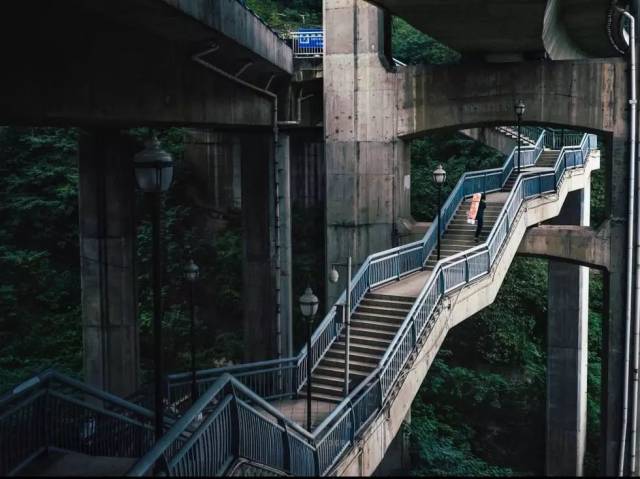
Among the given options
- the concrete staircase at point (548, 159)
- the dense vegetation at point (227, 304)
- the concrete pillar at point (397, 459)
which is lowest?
the concrete pillar at point (397, 459)

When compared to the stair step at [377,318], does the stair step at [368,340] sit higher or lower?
lower

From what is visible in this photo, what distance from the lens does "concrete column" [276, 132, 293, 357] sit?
94.3 feet

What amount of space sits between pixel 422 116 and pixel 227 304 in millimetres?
15496

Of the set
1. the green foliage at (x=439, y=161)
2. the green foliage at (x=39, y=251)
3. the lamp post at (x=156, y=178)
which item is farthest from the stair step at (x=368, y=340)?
the green foliage at (x=439, y=161)

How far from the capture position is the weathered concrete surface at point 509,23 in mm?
15523

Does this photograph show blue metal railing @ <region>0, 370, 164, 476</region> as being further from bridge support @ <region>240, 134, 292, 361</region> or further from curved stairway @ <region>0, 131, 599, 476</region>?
bridge support @ <region>240, 134, 292, 361</region>

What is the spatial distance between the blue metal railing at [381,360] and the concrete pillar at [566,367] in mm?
6101

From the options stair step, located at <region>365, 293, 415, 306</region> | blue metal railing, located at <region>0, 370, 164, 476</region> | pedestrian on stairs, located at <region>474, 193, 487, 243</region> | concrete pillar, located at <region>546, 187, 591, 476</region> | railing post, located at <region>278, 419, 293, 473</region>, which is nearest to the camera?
blue metal railing, located at <region>0, 370, 164, 476</region>

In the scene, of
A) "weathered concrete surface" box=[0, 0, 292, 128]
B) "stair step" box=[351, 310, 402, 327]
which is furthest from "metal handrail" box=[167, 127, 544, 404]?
"weathered concrete surface" box=[0, 0, 292, 128]

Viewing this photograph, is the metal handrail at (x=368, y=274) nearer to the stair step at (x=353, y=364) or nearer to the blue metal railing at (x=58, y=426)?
the stair step at (x=353, y=364)

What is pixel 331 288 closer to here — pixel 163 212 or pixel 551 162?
pixel 551 162

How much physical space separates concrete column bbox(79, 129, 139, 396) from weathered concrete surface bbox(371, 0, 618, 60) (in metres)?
8.85

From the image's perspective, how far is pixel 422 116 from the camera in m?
24.0

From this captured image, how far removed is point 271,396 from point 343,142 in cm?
1079
